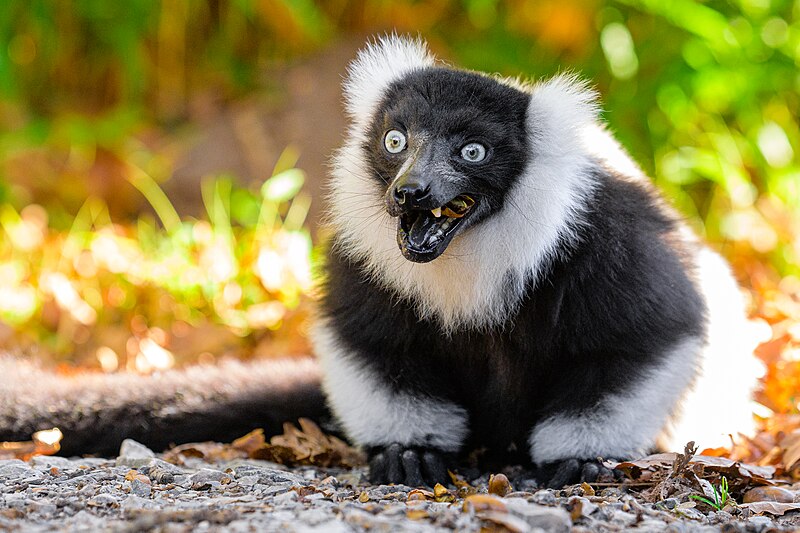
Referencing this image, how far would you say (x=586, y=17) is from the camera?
823 centimetres

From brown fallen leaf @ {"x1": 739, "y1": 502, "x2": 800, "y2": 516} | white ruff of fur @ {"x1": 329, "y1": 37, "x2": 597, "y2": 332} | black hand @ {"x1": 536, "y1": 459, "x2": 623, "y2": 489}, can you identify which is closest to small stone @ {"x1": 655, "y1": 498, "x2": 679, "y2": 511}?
brown fallen leaf @ {"x1": 739, "y1": 502, "x2": 800, "y2": 516}

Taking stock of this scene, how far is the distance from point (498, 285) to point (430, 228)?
36 cm

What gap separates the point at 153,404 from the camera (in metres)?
4.38

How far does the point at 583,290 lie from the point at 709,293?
935mm

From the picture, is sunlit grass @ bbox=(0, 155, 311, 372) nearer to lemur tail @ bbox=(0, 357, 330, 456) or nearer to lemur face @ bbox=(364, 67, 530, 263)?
lemur tail @ bbox=(0, 357, 330, 456)

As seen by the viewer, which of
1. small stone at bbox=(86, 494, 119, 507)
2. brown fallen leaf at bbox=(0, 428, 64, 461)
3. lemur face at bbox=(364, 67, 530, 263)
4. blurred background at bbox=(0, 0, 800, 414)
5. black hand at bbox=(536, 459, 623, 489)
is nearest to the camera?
small stone at bbox=(86, 494, 119, 507)

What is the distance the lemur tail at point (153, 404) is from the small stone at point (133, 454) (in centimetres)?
16

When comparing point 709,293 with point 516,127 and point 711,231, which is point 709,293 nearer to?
point 516,127

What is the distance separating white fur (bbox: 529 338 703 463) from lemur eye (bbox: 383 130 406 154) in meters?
1.25

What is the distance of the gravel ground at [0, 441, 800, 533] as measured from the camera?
2.68 meters

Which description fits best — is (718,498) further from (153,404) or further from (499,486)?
(153,404)

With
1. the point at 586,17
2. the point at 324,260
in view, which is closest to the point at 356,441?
the point at 324,260

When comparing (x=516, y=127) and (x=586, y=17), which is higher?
(x=586, y=17)

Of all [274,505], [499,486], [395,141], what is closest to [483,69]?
[395,141]
